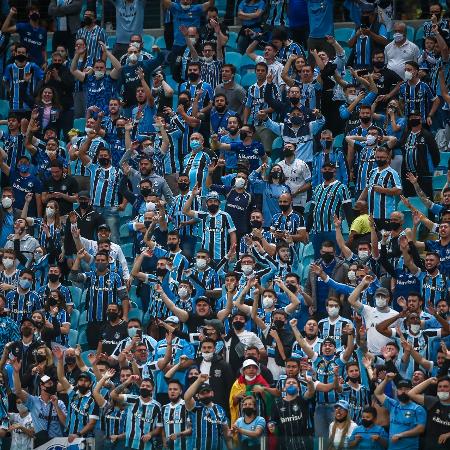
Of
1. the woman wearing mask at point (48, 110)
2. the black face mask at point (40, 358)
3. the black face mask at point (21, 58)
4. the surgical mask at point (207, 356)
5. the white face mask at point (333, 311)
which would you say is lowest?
the black face mask at point (40, 358)

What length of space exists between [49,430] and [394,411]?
379cm

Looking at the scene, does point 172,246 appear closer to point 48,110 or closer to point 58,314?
point 58,314

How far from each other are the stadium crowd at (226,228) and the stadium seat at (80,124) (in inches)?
3.7

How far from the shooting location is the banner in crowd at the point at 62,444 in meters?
19.1

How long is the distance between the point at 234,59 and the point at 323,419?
8234mm

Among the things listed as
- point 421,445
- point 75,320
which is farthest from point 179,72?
point 421,445

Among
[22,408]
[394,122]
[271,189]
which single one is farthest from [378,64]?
[22,408]

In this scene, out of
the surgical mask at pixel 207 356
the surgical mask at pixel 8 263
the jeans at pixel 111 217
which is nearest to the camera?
the surgical mask at pixel 207 356

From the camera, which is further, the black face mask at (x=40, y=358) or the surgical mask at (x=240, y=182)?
the surgical mask at (x=240, y=182)

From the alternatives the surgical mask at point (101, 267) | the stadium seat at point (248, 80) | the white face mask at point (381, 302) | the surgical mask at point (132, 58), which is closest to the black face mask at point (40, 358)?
the surgical mask at point (101, 267)

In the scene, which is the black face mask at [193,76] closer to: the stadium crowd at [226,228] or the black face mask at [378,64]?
the stadium crowd at [226,228]

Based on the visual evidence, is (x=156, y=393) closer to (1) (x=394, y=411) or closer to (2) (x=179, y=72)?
(1) (x=394, y=411)

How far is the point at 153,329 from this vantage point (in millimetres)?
21969

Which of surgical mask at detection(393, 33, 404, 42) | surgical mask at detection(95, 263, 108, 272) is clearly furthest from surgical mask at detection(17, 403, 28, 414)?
surgical mask at detection(393, 33, 404, 42)
